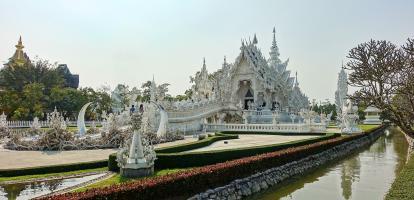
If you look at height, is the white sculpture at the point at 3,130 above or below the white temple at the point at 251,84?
below

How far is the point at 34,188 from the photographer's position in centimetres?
1082

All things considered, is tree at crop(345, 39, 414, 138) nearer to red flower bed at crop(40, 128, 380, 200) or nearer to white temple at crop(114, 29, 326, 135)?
red flower bed at crop(40, 128, 380, 200)

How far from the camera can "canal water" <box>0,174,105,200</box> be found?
992cm

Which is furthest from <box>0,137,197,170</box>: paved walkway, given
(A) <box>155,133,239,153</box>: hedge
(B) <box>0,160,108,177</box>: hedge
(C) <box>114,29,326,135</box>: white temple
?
(C) <box>114,29,326,135</box>: white temple

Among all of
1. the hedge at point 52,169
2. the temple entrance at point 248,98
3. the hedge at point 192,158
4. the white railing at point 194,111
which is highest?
the temple entrance at point 248,98

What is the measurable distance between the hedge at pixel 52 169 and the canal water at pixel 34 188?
4.33 ft

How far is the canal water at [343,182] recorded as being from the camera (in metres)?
14.0

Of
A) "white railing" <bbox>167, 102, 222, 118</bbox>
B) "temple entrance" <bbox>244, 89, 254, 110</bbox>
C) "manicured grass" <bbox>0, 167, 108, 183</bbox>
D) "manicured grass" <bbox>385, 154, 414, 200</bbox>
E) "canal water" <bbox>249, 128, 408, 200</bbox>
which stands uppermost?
"temple entrance" <bbox>244, 89, 254, 110</bbox>

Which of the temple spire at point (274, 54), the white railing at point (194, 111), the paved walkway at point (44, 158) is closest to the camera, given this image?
the paved walkway at point (44, 158)

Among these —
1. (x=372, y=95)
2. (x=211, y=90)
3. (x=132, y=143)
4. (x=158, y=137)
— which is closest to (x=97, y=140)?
(x=158, y=137)

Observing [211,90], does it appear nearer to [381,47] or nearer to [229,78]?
[229,78]

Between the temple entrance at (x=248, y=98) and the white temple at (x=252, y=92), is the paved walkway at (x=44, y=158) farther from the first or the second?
the temple entrance at (x=248, y=98)

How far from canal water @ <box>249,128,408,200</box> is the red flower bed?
41.9 inches

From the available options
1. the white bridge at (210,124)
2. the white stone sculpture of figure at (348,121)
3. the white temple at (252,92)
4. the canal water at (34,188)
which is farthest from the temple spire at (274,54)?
the canal water at (34,188)
